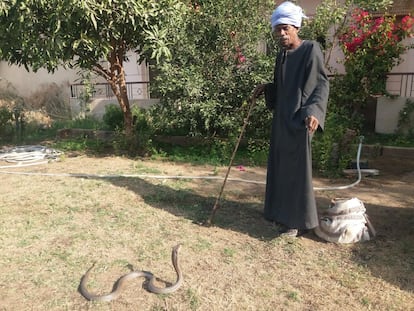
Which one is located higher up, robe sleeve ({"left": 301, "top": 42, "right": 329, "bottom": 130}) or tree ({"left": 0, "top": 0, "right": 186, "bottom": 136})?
tree ({"left": 0, "top": 0, "right": 186, "bottom": 136})

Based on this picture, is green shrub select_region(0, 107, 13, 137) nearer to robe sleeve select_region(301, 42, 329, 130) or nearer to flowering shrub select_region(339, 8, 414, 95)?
flowering shrub select_region(339, 8, 414, 95)

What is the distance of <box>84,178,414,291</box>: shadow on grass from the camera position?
2736 millimetres

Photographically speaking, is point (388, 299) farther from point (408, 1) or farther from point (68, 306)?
point (408, 1)

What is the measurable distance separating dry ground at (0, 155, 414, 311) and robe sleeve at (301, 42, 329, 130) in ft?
3.49

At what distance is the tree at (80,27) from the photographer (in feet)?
15.5

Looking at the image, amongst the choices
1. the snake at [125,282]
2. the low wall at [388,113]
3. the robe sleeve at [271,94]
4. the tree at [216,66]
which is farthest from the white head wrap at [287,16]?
the low wall at [388,113]

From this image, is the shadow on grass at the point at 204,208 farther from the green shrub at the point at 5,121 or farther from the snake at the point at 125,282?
the green shrub at the point at 5,121

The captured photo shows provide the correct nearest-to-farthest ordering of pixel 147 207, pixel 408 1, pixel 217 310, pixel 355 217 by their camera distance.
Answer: pixel 217 310 → pixel 355 217 → pixel 147 207 → pixel 408 1

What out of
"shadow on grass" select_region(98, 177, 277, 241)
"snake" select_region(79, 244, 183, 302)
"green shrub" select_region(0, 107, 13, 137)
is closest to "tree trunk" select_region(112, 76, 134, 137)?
"shadow on grass" select_region(98, 177, 277, 241)

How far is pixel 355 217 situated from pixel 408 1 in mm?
7213

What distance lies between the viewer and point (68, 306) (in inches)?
93.0

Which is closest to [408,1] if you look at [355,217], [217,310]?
[355,217]

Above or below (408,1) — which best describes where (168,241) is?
below

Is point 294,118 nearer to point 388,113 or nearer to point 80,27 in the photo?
point 80,27
